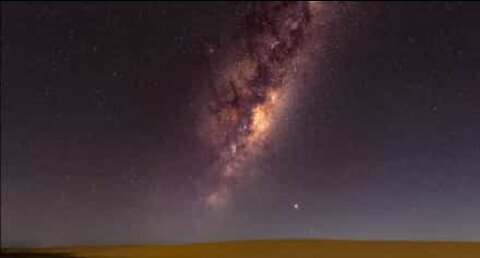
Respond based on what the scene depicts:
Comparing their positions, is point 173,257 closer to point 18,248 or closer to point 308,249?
point 308,249

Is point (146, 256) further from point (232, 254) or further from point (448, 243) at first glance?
point (448, 243)

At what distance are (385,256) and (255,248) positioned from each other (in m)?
11.6

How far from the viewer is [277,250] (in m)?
42.2

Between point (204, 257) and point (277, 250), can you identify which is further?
point (277, 250)

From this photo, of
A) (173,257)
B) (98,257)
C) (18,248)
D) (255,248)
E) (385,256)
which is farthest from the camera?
(18,248)

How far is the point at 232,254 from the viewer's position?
39.5 metres

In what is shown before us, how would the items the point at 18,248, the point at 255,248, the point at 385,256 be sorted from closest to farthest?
1. the point at 385,256
2. the point at 255,248
3. the point at 18,248

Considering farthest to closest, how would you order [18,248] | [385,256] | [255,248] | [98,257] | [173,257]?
[18,248]
[255,248]
[98,257]
[173,257]
[385,256]

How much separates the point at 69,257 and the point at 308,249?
14.6 m

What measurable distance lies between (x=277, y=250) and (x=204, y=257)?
717 centimetres

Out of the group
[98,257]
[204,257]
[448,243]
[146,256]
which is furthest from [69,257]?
[448,243]

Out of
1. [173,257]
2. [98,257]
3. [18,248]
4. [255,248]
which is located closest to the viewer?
[173,257]

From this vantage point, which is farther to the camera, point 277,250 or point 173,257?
point 277,250

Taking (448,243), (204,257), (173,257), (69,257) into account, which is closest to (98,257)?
(69,257)
